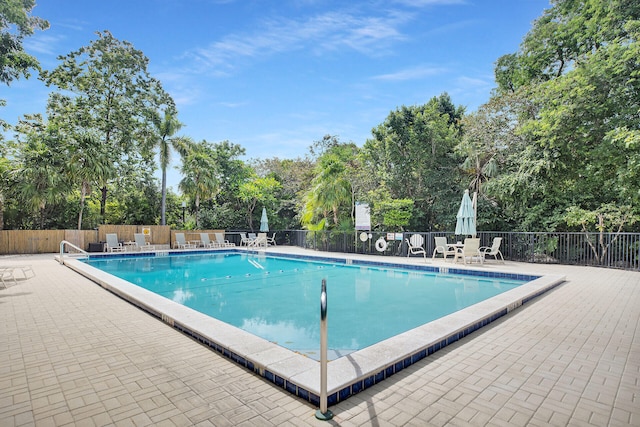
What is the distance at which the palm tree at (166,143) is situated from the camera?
2127 cm

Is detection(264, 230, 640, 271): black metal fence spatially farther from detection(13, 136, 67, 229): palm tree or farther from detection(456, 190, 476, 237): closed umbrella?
detection(13, 136, 67, 229): palm tree

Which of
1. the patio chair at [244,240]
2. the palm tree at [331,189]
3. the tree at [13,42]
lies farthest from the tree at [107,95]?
the palm tree at [331,189]

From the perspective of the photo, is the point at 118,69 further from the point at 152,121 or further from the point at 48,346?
the point at 48,346

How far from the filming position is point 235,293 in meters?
7.66

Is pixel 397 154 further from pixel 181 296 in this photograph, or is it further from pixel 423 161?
pixel 181 296

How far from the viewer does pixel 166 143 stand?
70.2ft

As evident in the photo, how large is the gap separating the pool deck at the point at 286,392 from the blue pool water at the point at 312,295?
4.67ft

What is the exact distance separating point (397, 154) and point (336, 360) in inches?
553

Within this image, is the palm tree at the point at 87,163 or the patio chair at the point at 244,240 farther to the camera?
the patio chair at the point at 244,240

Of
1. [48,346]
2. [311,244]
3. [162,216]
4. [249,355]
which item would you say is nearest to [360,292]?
[249,355]

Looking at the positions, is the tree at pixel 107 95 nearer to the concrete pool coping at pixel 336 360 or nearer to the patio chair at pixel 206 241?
the patio chair at pixel 206 241

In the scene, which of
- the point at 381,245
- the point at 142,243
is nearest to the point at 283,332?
the point at 381,245

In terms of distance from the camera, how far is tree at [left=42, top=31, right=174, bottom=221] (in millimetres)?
20797

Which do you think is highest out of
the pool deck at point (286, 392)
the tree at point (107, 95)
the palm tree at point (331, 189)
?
the tree at point (107, 95)
